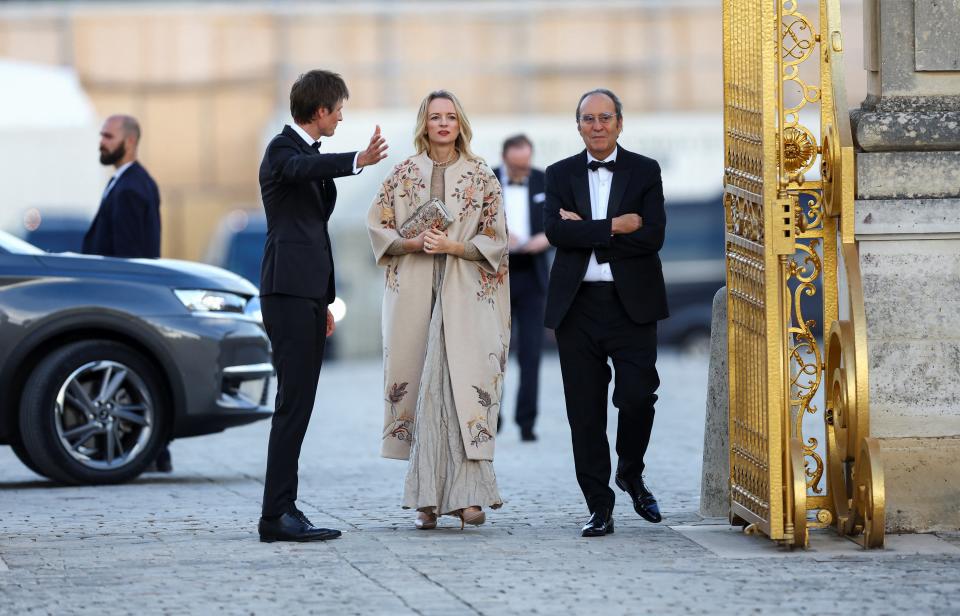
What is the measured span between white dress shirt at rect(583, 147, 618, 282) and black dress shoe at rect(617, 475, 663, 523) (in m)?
0.91

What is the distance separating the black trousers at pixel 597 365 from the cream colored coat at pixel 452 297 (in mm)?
307

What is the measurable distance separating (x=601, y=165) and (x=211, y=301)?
3.18 m

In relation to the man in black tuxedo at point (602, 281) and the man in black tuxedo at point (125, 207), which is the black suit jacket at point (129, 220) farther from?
the man in black tuxedo at point (602, 281)

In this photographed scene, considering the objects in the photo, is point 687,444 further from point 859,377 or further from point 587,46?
point 587,46

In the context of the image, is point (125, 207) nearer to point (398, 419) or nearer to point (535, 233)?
point (535, 233)

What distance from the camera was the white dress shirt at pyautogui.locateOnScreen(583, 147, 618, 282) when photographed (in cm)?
834

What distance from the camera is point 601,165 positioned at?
845 cm

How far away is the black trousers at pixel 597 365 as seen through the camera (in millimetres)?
8336

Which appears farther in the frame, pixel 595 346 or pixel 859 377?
pixel 595 346

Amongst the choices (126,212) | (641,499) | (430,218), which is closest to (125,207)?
(126,212)

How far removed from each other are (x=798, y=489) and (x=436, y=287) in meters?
1.81

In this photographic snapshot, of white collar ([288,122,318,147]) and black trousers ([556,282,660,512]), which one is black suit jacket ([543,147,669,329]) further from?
white collar ([288,122,318,147])

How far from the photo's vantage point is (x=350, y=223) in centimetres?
2495

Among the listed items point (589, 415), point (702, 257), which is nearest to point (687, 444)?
point (589, 415)
